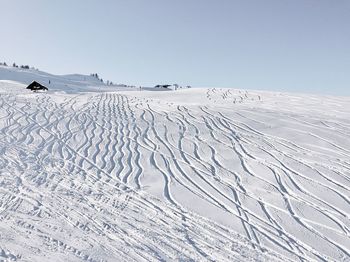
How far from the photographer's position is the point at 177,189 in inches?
324

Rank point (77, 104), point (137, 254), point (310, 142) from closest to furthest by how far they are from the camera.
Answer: point (137, 254)
point (310, 142)
point (77, 104)

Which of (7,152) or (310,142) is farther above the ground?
(310,142)

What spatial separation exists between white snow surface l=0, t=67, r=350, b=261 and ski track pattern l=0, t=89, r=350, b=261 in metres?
0.03

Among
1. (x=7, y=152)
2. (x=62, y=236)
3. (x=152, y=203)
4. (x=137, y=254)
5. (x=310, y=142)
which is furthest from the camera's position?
(x=310, y=142)

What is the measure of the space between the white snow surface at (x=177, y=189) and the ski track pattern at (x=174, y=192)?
26 mm

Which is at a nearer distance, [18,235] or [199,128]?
[18,235]

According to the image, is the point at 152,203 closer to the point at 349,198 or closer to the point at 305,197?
the point at 305,197

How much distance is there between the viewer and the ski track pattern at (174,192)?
5.76 meters

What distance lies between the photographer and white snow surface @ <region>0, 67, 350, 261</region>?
578cm

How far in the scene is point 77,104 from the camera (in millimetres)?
21438

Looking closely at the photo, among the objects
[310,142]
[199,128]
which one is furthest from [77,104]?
[310,142]

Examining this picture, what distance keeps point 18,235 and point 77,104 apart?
1624 cm

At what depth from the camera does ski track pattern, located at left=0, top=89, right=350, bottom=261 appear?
5762mm

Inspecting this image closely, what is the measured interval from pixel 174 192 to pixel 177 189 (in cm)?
19
